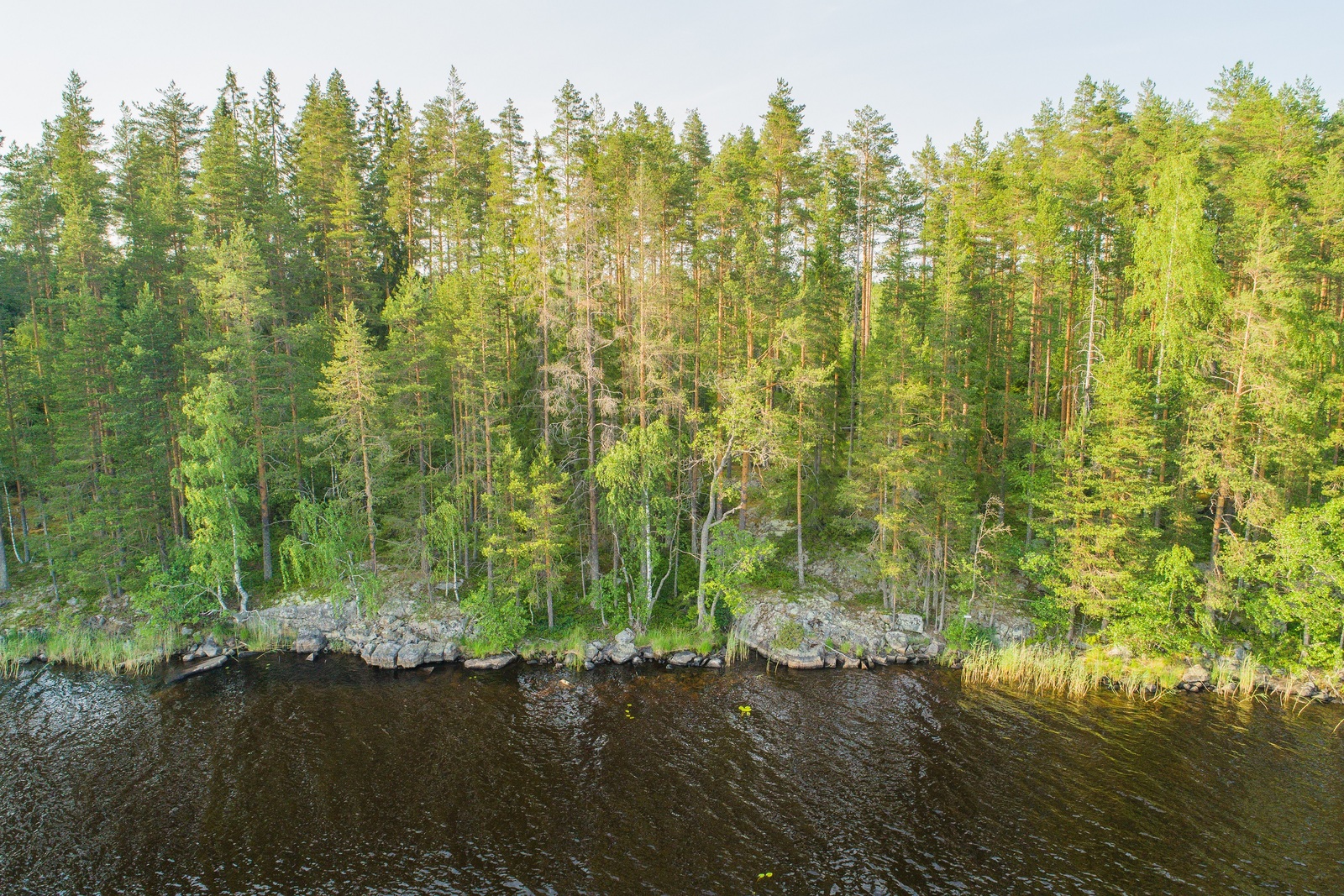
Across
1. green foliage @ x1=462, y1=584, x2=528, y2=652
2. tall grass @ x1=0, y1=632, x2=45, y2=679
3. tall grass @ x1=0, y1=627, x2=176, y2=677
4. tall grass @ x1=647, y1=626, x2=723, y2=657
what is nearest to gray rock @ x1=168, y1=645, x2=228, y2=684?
tall grass @ x1=0, y1=627, x2=176, y2=677

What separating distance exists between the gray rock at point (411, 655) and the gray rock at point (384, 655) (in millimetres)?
198

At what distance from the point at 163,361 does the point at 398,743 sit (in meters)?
25.1

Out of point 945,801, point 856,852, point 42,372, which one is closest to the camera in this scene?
point 856,852

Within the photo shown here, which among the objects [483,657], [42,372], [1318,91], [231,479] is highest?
[1318,91]

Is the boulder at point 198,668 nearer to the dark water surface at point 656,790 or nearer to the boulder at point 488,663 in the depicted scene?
the dark water surface at point 656,790

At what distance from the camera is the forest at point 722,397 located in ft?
81.6

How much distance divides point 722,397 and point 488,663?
15.6 m

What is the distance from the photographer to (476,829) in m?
15.8

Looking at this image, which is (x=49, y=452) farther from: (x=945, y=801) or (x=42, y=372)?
(x=945, y=801)

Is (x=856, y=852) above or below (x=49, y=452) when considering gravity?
below

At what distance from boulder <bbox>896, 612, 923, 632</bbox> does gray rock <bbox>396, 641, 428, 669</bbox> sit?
2149 centimetres

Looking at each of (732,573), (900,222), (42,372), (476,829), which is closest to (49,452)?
(42,372)

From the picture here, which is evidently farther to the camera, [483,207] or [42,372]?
[483,207]

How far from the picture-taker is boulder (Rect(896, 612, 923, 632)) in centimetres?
2811
